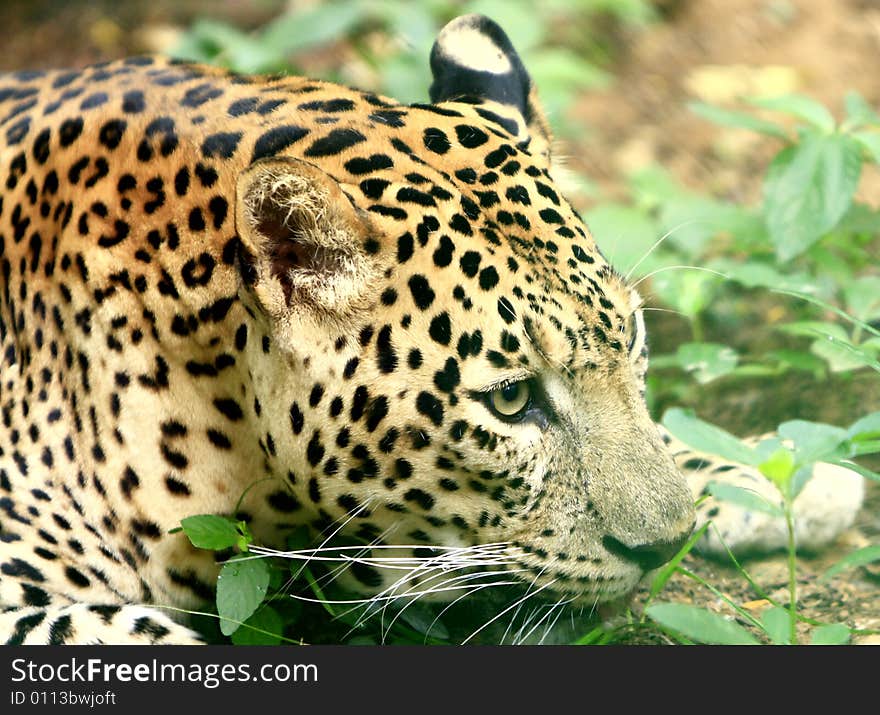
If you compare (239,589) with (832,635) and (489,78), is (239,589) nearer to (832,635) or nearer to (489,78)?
(832,635)

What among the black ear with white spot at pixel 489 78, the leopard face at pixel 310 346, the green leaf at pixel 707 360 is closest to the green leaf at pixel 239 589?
the leopard face at pixel 310 346

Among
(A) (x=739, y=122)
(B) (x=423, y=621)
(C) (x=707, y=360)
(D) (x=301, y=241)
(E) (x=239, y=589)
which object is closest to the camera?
(D) (x=301, y=241)

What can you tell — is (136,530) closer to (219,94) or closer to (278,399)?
(278,399)

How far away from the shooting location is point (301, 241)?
323cm

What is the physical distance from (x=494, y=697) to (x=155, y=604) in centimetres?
128

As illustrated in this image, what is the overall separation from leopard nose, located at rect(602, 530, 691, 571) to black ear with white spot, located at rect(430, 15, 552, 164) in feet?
4.26

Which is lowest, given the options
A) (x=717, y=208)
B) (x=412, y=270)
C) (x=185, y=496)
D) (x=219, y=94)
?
(x=185, y=496)

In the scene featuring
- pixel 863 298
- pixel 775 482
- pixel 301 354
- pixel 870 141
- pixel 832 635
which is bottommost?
pixel 832 635

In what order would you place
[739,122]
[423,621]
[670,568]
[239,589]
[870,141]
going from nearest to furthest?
[239,589] → [670,568] → [423,621] → [870,141] → [739,122]

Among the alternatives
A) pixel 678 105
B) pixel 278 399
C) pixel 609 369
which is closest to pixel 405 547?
pixel 278 399

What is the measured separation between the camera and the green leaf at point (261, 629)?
11.6 feet

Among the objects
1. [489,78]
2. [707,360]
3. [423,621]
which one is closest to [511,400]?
[423,621]

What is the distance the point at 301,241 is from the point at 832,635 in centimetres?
186

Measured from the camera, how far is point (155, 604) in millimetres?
3682
